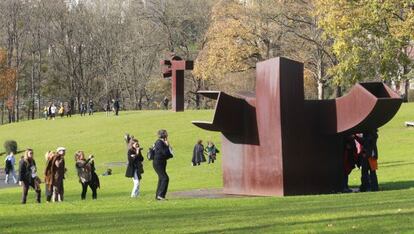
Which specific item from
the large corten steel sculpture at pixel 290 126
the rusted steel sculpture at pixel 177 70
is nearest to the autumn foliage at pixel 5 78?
the rusted steel sculpture at pixel 177 70

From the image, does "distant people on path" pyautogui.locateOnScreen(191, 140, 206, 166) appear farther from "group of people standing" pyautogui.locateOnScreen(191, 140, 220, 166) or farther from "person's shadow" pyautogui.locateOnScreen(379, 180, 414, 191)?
"person's shadow" pyautogui.locateOnScreen(379, 180, 414, 191)

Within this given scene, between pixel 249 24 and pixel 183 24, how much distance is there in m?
13.7

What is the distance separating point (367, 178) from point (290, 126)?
95.1 inches

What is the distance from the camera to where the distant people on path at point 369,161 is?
1606 cm

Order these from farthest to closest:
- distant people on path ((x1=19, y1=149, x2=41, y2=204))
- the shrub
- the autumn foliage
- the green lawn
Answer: the autumn foliage
the shrub
distant people on path ((x1=19, y1=149, x2=41, y2=204))
the green lawn

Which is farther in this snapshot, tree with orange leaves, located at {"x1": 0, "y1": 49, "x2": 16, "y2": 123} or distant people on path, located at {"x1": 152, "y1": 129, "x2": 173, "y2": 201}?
tree with orange leaves, located at {"x1": 0, "y1": 49, "x2": 16, "y2": 123}

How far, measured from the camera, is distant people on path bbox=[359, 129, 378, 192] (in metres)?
16.1

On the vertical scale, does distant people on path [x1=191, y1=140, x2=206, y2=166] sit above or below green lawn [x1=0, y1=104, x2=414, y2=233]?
above

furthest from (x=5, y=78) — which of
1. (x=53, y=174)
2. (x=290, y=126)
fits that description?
(x=290, y=126)

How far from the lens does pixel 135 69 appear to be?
6681cm

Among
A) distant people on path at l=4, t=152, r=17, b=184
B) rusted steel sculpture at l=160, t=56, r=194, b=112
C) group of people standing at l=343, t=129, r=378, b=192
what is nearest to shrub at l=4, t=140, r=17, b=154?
distant people on path at l=4, t=152, r=17, b=184

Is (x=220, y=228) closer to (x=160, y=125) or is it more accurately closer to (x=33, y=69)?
(x=160, y=125)

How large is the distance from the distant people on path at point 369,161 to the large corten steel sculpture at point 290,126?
0.36 metres

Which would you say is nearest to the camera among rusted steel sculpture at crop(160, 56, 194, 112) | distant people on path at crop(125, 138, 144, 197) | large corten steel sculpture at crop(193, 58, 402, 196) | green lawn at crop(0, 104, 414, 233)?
green lawn at crop(0, 104, 414, 233)
